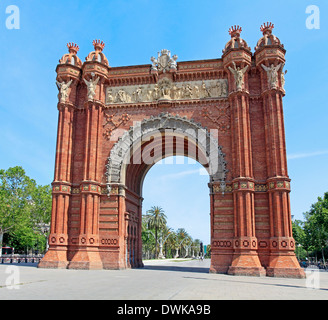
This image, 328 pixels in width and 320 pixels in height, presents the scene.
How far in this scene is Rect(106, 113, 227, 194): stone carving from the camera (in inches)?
938

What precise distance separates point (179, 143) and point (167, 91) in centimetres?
445

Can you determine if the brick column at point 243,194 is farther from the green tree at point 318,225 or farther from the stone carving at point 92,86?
the green tree at point 318,225

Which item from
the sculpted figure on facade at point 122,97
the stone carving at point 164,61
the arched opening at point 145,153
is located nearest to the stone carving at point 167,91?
the sculpted figure on facade at point 122,97

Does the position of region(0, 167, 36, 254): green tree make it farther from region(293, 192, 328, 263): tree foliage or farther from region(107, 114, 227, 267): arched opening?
region(293, 192, 328, 263): tree foliage

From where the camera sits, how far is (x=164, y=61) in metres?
25.8

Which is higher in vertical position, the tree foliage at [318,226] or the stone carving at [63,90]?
the stone carving at [63,90]

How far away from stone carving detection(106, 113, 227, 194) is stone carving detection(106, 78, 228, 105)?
167cm

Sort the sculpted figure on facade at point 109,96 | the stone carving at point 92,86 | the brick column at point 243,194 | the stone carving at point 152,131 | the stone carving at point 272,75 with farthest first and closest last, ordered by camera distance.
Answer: the sculpted figure on facade at point 109,96, the stone carving at point 92,86, the stone carving at point 152,131, the stone carving at point 272,75, the brick column at point 243,194

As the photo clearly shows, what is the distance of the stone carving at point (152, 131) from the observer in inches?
938

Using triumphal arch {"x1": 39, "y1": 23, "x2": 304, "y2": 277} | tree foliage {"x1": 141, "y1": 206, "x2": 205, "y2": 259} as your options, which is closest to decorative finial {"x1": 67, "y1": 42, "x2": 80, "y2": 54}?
triumphal arch {"x1": 39, "y1": 23, "x2": 304, "y2": 277}

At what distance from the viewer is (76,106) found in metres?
26.2

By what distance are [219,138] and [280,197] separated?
570 centimetres

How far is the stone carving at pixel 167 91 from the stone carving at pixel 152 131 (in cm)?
167
